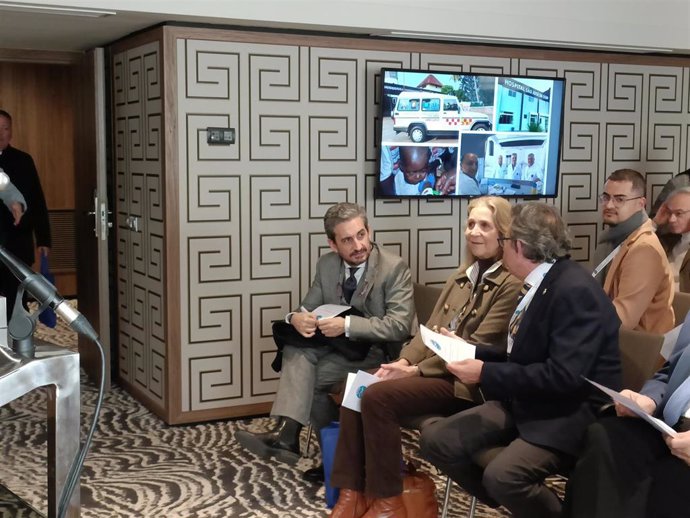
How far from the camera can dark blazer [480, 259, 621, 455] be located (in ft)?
9.26

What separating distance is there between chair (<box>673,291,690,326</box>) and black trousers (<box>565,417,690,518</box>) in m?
1.35

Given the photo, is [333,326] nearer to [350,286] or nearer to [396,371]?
[350,286]

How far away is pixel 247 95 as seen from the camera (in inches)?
185

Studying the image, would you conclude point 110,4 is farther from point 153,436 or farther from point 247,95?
point 153,436

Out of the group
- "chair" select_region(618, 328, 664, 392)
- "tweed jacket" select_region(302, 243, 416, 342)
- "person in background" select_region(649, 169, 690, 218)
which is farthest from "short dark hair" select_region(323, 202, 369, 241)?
"person in background" select_region(649, 169, 690, 218)

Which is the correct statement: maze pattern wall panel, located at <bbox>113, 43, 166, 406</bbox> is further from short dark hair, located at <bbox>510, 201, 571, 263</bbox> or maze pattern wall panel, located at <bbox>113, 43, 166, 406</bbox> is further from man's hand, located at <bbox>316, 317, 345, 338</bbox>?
short dark hair, located at <bbox>510, 201, 571, 263</bbox>

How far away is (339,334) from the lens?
3.92 meters

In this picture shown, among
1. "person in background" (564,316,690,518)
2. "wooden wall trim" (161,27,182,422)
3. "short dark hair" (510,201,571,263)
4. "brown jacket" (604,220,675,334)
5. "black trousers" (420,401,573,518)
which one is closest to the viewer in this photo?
"person in background" (564,316,690,518)

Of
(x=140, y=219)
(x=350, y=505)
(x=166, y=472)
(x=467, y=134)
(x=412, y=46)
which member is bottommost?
(x=166, y=472)

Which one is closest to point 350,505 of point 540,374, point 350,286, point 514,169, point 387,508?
point 387,508

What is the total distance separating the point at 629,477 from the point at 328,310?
5.61 ft

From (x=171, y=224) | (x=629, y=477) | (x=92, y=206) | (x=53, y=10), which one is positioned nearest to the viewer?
(x=629, y=477)

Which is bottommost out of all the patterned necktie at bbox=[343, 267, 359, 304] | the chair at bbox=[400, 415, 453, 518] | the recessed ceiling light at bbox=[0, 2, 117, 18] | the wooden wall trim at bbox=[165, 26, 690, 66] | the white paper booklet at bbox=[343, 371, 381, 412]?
the chair at bbox=[400, 415, 453, 518]

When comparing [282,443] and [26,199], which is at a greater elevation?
[26,199]
